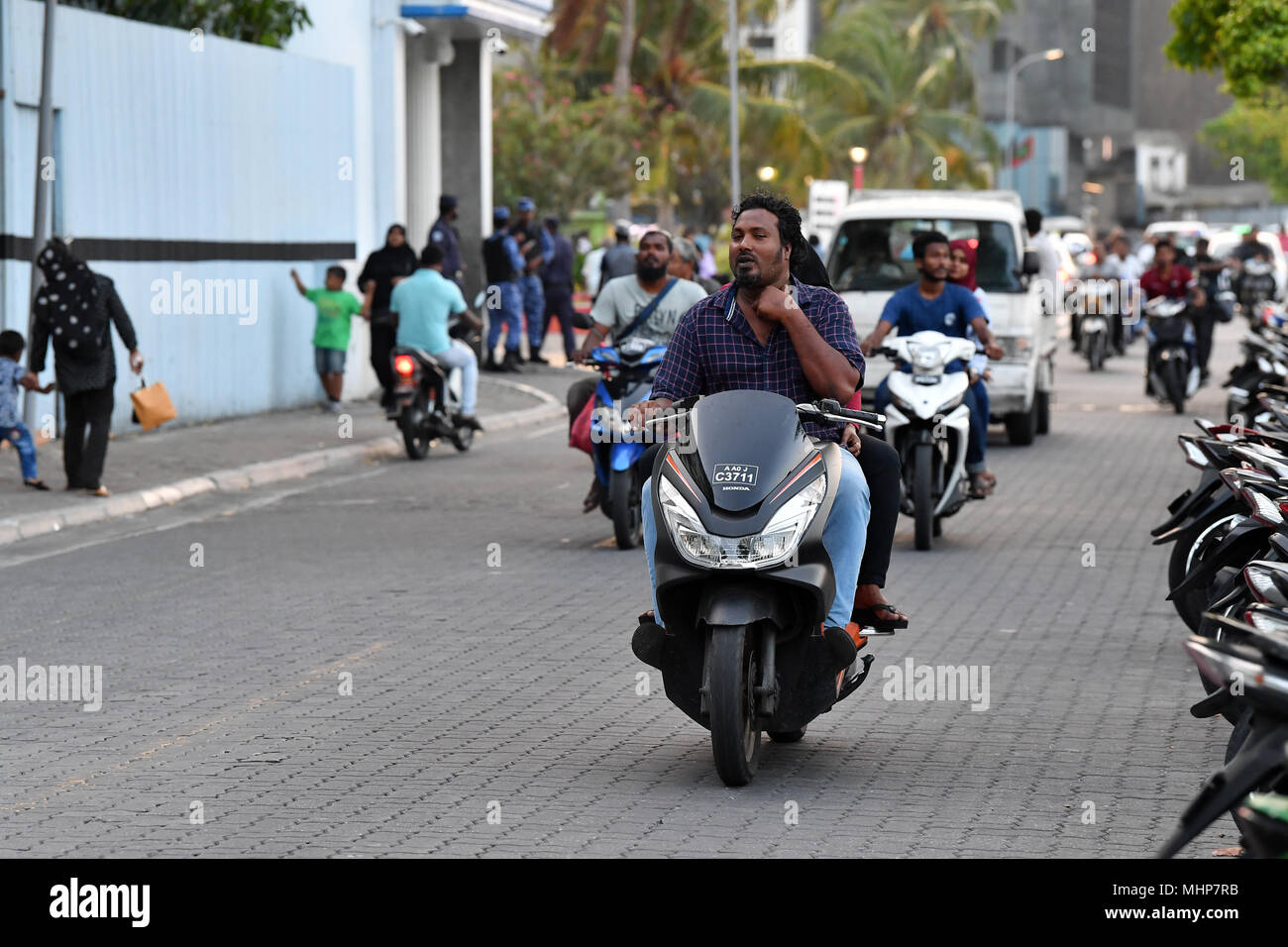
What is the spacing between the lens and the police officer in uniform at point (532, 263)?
29.2 m

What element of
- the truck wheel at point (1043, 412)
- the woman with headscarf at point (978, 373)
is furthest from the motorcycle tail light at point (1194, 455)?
the truck wheel at point (1043, 412)

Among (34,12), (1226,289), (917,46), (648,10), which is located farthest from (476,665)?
(917,46)

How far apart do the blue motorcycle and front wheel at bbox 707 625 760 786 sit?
5.85 meters

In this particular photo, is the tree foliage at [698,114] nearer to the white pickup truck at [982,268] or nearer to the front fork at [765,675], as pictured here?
the white pickup truck at [982,268]

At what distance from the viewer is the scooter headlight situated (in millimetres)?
6723

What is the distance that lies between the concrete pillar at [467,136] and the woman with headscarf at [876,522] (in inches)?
907

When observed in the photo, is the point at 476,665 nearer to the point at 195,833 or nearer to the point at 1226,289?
the point at 195,833

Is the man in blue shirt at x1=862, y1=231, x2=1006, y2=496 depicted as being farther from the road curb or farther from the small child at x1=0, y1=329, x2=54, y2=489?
the small child at x1=0, y1=329, x2=54, y2=489

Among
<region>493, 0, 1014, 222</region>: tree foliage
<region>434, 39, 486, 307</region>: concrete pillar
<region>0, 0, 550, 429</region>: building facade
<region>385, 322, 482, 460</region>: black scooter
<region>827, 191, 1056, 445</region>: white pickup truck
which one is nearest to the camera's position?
<region>385, 322, 482, 460</region>: black scooter

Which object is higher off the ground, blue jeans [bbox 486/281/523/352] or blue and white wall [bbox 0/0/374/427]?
blue and white wall [bbox 0/0/374/427]

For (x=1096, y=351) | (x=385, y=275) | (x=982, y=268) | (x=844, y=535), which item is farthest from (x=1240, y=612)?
(x=1096, y=351)

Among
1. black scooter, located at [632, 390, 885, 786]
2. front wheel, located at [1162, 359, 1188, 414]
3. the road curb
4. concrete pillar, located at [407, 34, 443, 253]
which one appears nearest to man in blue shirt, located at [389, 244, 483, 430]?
the road curb

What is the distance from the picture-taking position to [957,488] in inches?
519

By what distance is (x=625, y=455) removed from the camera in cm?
1284
